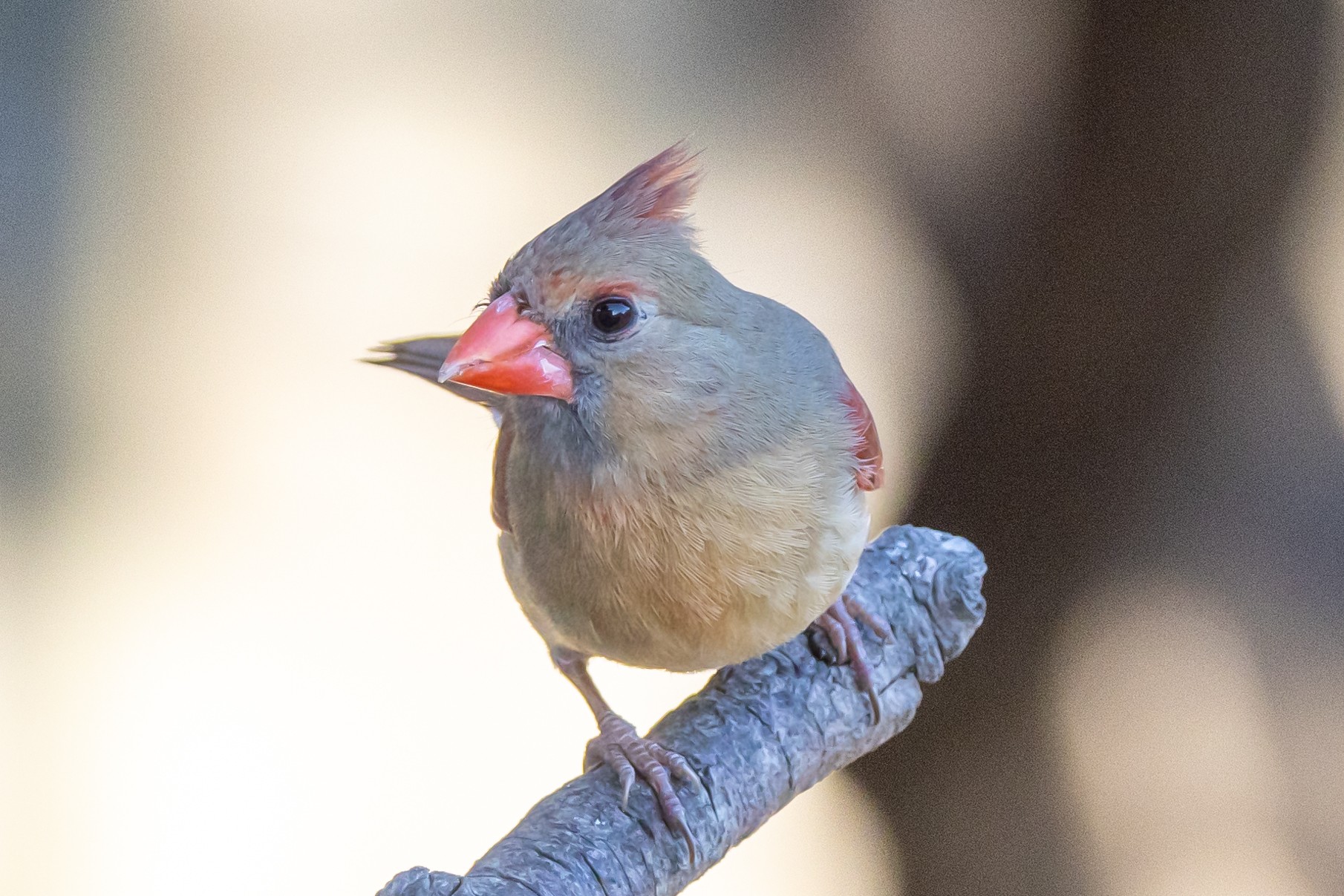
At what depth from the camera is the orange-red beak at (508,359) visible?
82cm

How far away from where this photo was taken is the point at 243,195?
1739 millimetres

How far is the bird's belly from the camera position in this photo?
90 centimetres

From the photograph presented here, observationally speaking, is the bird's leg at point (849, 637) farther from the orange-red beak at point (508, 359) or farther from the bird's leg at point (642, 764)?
the orange-red beak at point (508, 359)

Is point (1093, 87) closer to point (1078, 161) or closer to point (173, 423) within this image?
point (1078, 161)

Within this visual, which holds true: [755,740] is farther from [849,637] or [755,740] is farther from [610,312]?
[610,312]

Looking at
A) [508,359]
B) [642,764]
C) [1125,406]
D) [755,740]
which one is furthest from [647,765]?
[1125,406]

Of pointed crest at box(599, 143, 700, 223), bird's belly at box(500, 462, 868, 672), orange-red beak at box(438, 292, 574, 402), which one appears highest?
pointed crest at box(599, 143, 700, 223)

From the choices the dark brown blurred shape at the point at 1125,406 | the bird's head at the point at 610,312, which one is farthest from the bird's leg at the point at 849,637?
the dark brown blurred shape at the point at 1125,406

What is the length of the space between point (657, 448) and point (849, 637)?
0.35 meters

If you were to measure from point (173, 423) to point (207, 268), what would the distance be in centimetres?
23

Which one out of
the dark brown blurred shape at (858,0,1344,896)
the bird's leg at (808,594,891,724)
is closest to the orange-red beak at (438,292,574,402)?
the bird's leg at (808,594,891,724)

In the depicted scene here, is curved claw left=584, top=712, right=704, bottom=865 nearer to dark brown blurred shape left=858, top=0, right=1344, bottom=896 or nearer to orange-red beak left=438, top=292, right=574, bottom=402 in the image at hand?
orange-red beak left=438, top=292, right=574, bottom=402

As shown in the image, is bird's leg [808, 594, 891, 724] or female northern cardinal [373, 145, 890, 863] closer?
female northern cardinal [373, 145, 890, 863]

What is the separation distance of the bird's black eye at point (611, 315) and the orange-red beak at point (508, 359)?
4 centimetres
